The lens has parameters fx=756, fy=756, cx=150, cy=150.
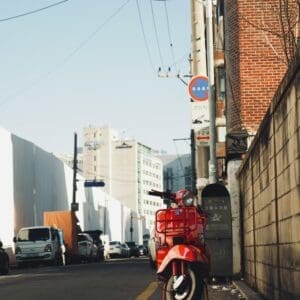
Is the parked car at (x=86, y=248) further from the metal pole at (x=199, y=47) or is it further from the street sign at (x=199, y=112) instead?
the street sign at (x=199, y=112)

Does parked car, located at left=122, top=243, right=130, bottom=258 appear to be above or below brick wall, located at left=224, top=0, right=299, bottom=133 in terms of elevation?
below

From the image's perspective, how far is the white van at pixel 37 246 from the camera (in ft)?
118

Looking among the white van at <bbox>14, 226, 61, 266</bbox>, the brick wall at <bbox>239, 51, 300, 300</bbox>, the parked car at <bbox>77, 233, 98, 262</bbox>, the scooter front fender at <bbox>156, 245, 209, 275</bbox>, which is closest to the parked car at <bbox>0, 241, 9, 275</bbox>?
the white van at <bbox>14, 226, 61, 266</bbox>

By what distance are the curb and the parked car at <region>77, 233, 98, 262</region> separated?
29806mm

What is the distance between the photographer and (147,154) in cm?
19375

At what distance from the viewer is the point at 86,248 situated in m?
45.2

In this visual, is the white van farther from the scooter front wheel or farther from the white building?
the scooter front wheel

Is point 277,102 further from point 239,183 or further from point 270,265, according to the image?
point 239,183

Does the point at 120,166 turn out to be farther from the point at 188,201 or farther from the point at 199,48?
the point at 188,201

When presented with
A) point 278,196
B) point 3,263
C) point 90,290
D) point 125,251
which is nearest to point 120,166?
point 125,251

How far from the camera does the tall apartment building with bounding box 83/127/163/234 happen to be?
7106 inches

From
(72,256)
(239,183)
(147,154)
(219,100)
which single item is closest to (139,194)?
Answer: (147,154)

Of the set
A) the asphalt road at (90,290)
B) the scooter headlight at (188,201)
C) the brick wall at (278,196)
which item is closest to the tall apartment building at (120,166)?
the asphalt road at (90,290)

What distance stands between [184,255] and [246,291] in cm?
447
